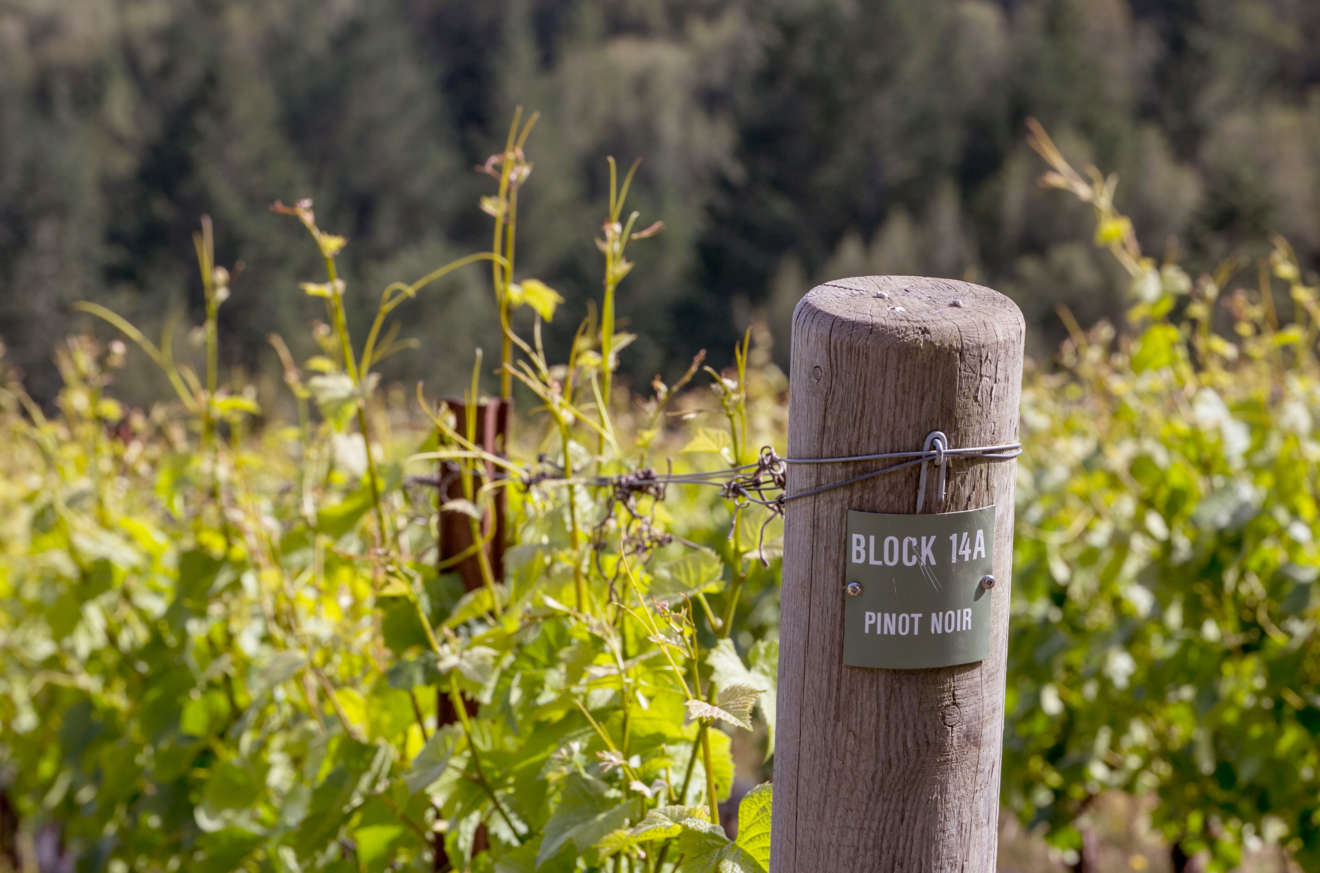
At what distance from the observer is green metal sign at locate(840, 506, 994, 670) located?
99 centimetres

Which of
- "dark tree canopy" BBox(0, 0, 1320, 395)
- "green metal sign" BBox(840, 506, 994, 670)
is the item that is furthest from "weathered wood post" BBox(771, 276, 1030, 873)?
"dark tree canopy" BBox(0, 0, 1320, 395)

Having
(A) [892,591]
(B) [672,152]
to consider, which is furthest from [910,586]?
(B) [672,152]

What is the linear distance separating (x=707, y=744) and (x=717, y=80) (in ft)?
128

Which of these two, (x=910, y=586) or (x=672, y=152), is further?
(x=672, y=152)

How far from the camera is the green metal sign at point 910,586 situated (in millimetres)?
993

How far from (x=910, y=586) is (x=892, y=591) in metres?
0.01

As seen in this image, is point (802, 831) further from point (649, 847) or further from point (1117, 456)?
point (1117, 456)

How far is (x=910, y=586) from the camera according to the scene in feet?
3.25

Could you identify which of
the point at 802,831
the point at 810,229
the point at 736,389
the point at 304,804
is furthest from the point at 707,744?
the point at 810,229

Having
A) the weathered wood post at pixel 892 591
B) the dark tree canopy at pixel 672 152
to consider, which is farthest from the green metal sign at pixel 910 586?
the dark tree canopy at pixel 672 152

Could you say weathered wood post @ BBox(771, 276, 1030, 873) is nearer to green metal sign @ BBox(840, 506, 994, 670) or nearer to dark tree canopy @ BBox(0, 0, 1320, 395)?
Answer: green metal sign @ BBox(840, 506, 994, 670)

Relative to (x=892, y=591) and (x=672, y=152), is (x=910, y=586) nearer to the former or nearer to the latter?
(x=892, y=591)

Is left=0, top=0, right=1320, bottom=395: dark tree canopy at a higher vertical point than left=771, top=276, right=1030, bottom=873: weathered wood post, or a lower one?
higher

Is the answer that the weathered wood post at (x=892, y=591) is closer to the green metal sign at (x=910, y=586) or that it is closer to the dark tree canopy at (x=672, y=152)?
the green metal sign at (x=910, y=586)
